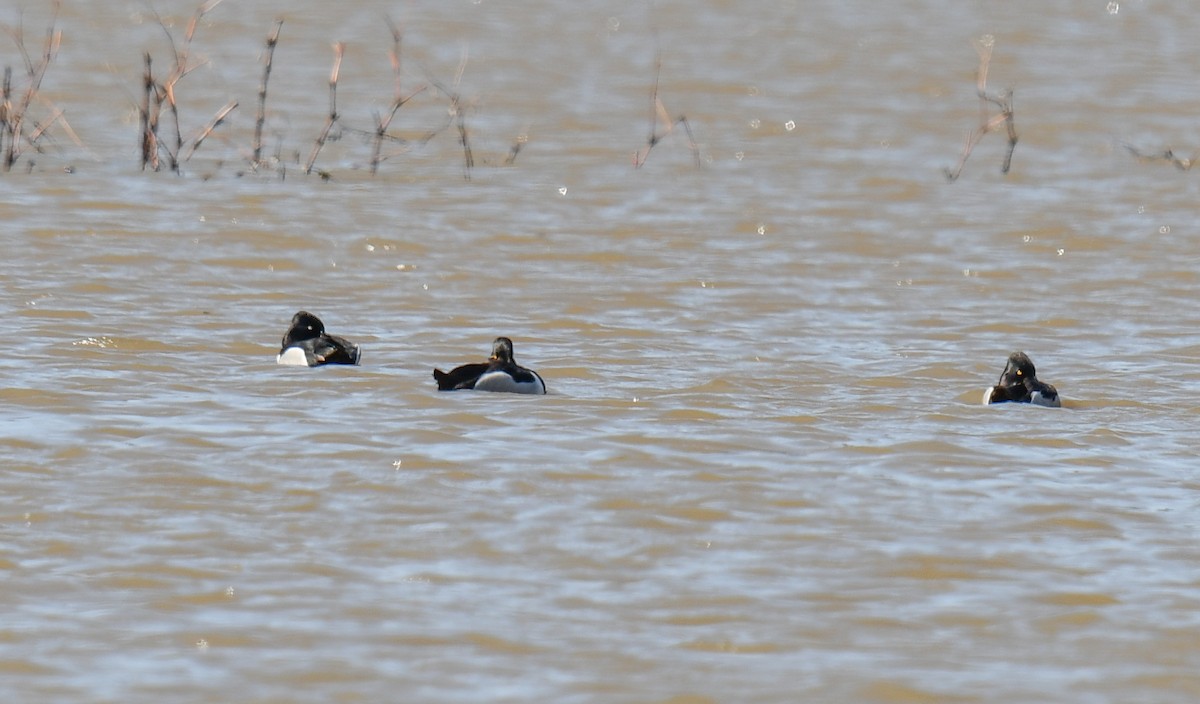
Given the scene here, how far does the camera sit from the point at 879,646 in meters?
6.46

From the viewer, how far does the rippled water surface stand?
21.1 ft

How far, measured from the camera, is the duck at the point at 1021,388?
10.3m

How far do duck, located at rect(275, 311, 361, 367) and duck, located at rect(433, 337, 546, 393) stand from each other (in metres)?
0.66

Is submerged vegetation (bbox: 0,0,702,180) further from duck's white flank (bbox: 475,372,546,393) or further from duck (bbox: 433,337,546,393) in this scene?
duck's white flank (bbox: 475,372,546,393)

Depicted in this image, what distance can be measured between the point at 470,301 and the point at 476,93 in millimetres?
8870

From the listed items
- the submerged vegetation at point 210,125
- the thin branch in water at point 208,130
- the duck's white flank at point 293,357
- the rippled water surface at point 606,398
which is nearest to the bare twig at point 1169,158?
the rippled water surface at point 606,398

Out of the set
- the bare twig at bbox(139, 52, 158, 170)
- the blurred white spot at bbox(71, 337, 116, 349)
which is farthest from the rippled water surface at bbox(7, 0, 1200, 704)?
the bare twig at bbox(139, 52, 158, 170)

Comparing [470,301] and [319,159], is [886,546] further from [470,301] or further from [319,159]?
[319,159]

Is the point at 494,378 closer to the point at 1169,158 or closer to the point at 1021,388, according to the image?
the point at 1021,388

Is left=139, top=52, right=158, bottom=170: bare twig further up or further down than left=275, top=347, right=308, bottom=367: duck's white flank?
further up

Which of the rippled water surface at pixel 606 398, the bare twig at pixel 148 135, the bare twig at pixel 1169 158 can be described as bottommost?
the rippled water surface at pixel 606 398

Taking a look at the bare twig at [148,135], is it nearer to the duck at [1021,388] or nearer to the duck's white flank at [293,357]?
the duck's white flank at [293,357]

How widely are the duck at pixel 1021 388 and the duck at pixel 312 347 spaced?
11.2ft

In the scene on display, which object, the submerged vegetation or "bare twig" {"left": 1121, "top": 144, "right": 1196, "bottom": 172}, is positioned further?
"bare twig" {"left": 1121, "top": 144, "right": 1196, "bottom": 172}
